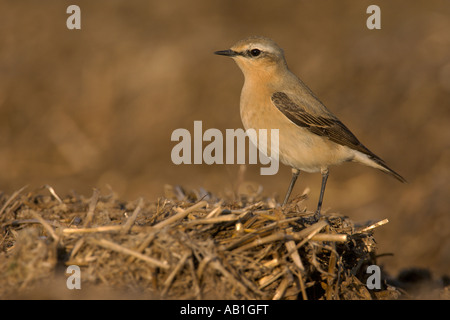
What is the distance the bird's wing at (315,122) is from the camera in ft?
23.4

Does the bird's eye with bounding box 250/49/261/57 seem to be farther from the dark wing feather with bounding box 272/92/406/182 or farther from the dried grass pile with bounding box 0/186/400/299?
the dried grass pile with bounding box 0/186/400/299

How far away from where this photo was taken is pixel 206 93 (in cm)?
1378

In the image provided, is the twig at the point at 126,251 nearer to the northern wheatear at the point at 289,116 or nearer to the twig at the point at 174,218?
the twig at the point at 174,218

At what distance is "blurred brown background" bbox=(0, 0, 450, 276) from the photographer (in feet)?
36.9

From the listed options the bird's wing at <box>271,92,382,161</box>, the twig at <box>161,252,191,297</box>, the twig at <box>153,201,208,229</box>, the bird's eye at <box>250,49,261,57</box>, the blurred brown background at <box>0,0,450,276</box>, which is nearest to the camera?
the twig at <box>161,252,191,297</box>

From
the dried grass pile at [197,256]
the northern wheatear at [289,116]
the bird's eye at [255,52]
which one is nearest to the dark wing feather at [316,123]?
the northern wheatear at [289,116]

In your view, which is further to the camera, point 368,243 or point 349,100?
point 349,100

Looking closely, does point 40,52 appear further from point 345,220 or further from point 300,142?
point 345,220

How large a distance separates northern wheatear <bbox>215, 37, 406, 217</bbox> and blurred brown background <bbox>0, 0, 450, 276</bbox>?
2.63 meters

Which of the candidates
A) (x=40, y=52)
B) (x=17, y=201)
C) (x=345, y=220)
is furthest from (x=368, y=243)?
(x=40, y=52)

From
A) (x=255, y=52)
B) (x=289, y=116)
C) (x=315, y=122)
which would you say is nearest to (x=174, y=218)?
(x=289, y=116)

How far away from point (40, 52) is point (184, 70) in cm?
397

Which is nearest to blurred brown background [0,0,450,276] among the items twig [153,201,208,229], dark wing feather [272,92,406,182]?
dark wing feather [272,92,406,182]

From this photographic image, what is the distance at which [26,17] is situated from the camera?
16.4 meters
